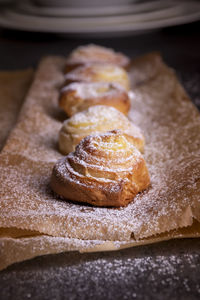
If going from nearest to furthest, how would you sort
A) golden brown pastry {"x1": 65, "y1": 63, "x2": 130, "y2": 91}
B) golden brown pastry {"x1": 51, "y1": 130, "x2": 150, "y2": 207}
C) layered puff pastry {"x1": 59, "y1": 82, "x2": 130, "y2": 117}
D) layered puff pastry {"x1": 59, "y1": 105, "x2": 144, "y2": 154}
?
golden brown pastry {"x1": 51, "y1": 130, "x2": 150, "y2": 207} < layered puff pastry {"x1": 59, "y1": 105, "x2": 144, "y2": 154} < layered puff pastry {"x1": 59, "y1": 82, "x2": 130, "y2": 117} < golden brown pastry {"x1": 65, "y1": 63, "x2": 130, "y2": 91}

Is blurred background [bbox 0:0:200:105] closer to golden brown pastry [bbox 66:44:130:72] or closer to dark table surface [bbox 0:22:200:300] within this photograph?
golden brown pastry [bbox 66:44:130:72]

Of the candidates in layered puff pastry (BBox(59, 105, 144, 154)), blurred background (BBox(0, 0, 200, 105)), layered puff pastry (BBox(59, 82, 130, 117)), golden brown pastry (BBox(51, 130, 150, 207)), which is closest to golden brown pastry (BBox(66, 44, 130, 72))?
blurred background (BBox(0, 0, 200, 105))

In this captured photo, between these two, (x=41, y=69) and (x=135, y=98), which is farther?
(x=41, y=69)

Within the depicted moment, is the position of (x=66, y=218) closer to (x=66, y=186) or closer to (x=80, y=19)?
(x=66, y=186)

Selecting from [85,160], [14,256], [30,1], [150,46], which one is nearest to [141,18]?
[150,46]

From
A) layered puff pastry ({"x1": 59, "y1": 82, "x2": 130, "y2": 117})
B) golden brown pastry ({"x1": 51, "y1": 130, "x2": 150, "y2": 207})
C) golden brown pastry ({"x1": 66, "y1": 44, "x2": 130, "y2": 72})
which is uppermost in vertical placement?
golden brown pastry ({"x1": 51, "y1": 130, "x2": 150, "y2": 207})

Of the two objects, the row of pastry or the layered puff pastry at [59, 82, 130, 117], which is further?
the layered puff pastry at [59, 82, 130, 117]

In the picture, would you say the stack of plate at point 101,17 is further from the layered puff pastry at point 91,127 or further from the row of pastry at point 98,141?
the layered puff pastry at point 91,127

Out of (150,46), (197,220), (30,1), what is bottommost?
(30,1)
